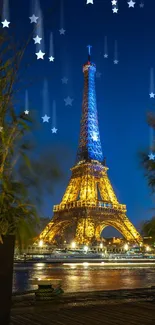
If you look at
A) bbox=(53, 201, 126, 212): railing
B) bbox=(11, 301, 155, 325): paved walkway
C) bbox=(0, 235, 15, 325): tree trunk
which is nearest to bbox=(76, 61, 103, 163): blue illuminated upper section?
bbox=(53, 201, 126, 212): railing

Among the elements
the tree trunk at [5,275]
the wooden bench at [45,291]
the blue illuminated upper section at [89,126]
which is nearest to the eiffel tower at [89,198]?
the blue illuminated upper section at [89,126]

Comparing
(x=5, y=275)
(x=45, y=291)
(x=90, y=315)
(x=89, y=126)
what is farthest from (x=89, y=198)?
(x=5, y=275)

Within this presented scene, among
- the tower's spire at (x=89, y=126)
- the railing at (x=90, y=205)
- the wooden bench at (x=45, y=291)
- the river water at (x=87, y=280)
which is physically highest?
the tower's spire at (x=89, y=126)

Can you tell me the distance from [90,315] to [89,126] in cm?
5590

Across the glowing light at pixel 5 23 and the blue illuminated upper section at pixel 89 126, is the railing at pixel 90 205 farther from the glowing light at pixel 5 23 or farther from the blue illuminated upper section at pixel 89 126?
the glowing light at pixel 5 23

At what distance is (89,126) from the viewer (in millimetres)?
61594

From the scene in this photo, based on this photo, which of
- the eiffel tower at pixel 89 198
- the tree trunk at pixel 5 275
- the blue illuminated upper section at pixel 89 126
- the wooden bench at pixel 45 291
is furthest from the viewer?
the blue illuminated upper section at pixel 89 126

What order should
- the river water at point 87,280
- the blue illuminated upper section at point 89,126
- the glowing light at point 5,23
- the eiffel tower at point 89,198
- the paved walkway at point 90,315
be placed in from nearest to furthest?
the glowing light at point 5,23 → the paved walkway at point 90,315 → the river water at point 87,280 → the eiffel tower at point 89,198 → the blue illuminated upper section at point 89,126

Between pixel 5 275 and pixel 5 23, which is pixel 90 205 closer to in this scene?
pixel 5 275

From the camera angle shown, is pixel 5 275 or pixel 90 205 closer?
pixel 5 275

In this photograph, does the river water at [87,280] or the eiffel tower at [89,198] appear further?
the eiffel tower at [89,198]

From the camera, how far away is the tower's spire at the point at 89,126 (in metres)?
60.2

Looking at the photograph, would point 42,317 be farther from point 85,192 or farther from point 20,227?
point 85,192

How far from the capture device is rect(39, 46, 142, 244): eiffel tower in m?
51.6
